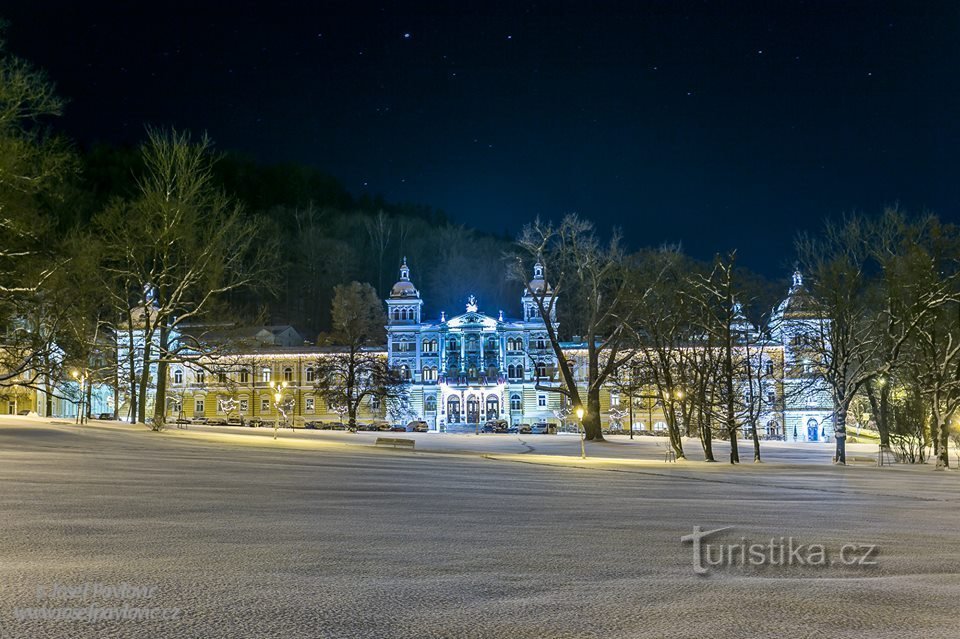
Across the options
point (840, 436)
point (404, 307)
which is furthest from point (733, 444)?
point (404, 307)

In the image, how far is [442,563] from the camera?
26.8 ft

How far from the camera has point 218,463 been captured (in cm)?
2333

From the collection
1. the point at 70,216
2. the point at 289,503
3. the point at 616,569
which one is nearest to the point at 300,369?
the point at 70,216

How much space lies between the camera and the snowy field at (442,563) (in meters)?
5.97

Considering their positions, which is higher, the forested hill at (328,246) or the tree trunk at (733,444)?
the forested hill at (328,246)

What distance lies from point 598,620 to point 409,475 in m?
15.7

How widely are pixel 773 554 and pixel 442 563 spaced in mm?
3722

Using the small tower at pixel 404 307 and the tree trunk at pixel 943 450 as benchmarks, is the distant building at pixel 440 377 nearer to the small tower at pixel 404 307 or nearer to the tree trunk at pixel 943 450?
the small tower at pixel 404 307

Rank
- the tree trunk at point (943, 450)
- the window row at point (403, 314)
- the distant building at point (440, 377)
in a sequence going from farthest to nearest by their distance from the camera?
the window row at point (403, 314), the distant building at point (440, 377), the tree trunk at point (943, 450)

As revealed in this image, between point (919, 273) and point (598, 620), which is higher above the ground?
point (919, 273)

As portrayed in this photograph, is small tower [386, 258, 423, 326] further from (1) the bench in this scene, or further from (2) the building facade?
(1) the bench

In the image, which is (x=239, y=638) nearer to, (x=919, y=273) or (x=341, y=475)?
(x=341, y=475)

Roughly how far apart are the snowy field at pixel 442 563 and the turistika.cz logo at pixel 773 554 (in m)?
0.08

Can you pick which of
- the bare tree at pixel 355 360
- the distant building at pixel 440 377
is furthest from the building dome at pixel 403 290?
the bare tree at pixel 355 360
